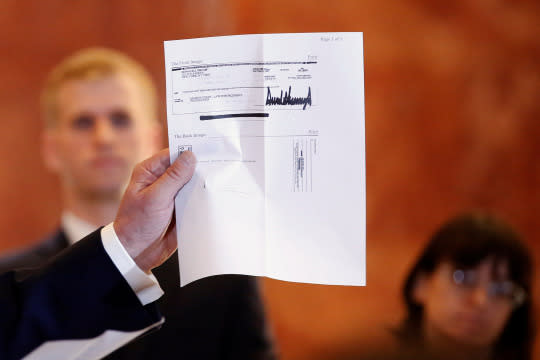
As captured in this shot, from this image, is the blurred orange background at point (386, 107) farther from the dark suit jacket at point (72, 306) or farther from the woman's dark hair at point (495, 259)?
the dark suit jacket at point (72, 306)

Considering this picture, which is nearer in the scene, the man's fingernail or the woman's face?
the man's fingernail

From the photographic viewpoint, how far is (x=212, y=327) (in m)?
1.48

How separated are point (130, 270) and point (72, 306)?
0.10 meters

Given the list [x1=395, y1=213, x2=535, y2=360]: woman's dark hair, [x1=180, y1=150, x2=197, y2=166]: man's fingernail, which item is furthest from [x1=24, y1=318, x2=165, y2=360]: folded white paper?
[x1=395, y1=213, x2=535, y2=360]: woman's dark hair

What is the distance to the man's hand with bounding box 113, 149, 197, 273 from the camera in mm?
913

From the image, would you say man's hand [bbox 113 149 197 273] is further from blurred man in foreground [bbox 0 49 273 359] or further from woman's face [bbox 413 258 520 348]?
woman's face [bbox 413 258 520 348]

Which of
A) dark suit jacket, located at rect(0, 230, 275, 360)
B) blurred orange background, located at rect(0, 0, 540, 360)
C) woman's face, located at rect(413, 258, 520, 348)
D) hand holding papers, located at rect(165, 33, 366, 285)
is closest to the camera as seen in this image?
hand holding papers, located at rect(165, 33, 366, 285)

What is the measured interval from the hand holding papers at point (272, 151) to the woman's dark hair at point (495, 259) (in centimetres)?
93

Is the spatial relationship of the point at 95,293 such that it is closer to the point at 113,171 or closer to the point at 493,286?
the point at 113,171

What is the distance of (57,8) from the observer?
2.72 meters

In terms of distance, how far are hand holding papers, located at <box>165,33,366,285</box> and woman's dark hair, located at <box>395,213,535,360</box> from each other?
3.04ft

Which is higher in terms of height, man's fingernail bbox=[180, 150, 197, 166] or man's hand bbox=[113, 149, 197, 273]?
man's fingernail bbox=[180, 150, 197, 166]

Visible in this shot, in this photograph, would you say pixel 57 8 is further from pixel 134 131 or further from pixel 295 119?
pixel 295 119

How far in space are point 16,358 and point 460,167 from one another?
7.50 feet
